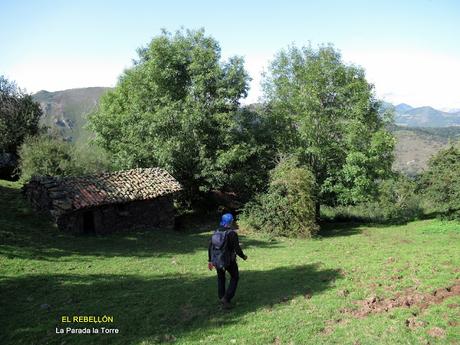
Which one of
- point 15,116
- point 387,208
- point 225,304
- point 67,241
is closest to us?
point 225,304

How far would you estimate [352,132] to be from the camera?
2691cm

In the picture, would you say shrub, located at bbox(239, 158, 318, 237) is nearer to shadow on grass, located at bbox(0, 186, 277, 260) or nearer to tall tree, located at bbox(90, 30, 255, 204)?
shadow on grass, located at bbox(0, 186, 277, 260)

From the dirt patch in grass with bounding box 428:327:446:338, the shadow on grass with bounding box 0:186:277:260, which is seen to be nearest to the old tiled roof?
the shadow on grass with bounding box 0:186:277:260

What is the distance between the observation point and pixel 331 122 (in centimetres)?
2830

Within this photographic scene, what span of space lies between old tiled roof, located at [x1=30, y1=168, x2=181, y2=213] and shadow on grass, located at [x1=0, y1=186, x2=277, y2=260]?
63.3 inches

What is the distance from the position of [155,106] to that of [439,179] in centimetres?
2313

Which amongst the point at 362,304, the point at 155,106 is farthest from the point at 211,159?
the point at 362,304

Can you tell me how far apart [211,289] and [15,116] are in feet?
131

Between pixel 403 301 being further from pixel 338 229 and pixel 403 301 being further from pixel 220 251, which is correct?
pixel 338 229

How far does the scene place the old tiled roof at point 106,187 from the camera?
20.7m

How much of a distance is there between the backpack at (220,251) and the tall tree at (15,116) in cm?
3674

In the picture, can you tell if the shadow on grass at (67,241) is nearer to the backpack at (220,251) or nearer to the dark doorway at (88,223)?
the dark doorway at (88,223)

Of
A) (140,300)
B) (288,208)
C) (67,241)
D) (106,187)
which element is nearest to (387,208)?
(288,208)

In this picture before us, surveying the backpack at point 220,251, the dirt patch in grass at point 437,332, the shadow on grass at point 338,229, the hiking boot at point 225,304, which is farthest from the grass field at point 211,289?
the shadow on grass at point 338,229
